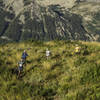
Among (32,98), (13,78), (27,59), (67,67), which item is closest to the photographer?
(32,98)

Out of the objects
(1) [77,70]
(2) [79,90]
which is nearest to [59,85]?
(2) [79,90]

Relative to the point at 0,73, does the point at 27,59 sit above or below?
below

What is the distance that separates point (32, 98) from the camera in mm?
5043

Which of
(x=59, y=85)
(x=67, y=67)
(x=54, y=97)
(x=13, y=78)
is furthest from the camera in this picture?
(x=67, y=67)

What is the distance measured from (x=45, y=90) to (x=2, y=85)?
1858 mm

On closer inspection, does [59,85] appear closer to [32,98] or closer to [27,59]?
[32,98]

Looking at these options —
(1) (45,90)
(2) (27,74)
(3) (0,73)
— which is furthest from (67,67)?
(3) (0,73)

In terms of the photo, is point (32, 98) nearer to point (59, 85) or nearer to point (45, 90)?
point (45, 90)

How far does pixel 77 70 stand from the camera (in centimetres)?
737

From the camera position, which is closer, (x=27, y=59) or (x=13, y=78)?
(x=13, y=78)

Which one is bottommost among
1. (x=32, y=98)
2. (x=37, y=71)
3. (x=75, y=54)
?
(x=75, y=54)

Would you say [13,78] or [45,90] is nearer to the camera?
[45,90]

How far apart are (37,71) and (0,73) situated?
5.89ft

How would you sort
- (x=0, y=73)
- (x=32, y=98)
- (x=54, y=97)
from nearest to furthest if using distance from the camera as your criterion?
(x=32, y=98) < (x=54, y=97) < (x=0, y=73)
